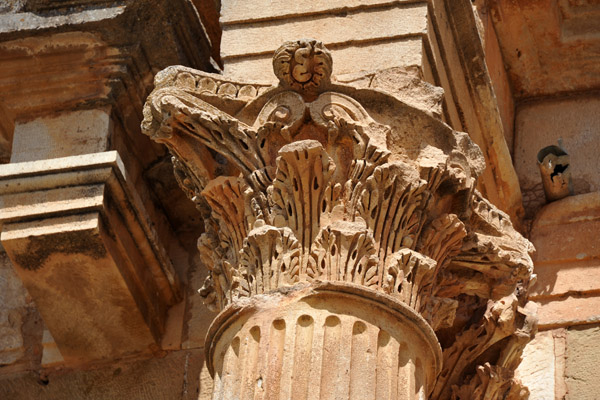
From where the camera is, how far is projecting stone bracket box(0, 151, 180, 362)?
6391 mm

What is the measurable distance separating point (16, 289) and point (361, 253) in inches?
97.4

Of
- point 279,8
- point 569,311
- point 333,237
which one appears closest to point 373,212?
point 333,237

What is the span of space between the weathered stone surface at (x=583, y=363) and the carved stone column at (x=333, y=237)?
616 mm

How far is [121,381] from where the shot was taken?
6.81 metres

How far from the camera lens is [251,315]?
5191 millimetres

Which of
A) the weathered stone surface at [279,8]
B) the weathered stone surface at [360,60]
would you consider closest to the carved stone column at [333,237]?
the weathered stone surface at [360,60]

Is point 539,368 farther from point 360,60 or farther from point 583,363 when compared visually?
point 360,60

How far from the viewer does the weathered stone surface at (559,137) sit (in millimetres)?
7512

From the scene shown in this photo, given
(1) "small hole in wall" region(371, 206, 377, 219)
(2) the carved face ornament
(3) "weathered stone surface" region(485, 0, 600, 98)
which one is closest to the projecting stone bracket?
(2) the carved face ornament

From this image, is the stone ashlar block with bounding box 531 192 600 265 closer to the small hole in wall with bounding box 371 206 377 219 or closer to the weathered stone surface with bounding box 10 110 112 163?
the small hole in wall with bounding box 371 206 377 219

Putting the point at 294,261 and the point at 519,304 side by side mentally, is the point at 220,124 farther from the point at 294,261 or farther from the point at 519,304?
the point at 519,304

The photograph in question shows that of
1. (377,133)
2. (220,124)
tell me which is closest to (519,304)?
(377,133)

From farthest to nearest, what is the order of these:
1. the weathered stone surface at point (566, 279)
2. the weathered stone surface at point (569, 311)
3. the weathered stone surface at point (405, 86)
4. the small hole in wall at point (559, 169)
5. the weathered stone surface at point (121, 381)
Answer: the small hole in wall at point (559, 169) → the weathered stone surface at point (566, 279) → the weathered stone surface at point (569, 311) → the weathered stone surface at point (121, 381) → the weathered stone surface at point (405, 86)

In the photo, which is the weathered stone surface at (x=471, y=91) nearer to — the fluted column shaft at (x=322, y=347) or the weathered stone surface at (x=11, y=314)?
the fluted column shaft at (x=322, y=347)
